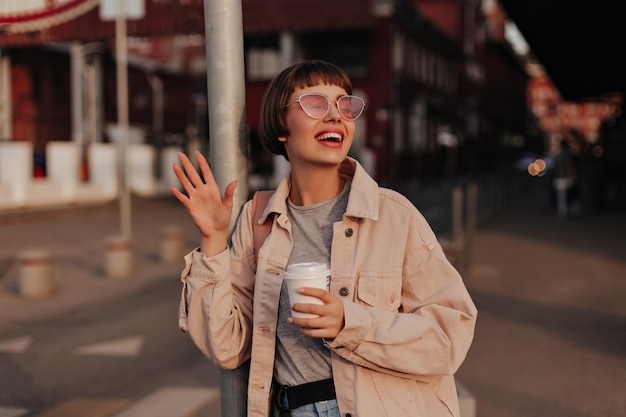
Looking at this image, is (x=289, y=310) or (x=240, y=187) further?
(x=240, y=187)

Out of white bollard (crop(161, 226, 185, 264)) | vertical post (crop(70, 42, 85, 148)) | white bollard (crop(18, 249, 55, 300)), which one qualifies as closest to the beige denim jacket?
white bollard (crop(18, 249, 55, 300))

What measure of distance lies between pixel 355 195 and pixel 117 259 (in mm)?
9168

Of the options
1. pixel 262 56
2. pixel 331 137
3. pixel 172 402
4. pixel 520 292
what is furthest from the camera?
A: pixel 262 56

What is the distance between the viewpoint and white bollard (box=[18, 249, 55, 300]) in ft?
31.4

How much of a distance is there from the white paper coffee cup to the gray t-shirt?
0.91 feet

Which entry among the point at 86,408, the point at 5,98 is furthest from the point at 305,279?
the point at 5,98

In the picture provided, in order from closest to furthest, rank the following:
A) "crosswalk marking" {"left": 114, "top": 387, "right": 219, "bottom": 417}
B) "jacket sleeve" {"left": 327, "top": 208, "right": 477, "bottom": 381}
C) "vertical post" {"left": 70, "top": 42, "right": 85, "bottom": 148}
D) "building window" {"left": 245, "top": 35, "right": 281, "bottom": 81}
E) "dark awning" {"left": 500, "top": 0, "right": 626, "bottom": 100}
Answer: "jacket sleeve" {"left": 327, "top": 208, "right": 477, "bottom": 381}
"crosswalk marking" {"left": 114, "top": 387, "right": 219, "bottom": 417}
"dark awning" {"left": 500, "top": 0, "right": 626, "bottom": 100}
"vertical post" {"left": 70, "top": 42, "right": 85, "bottom": 148}
"building window" {"left": 245, "top": 35, "right": 281, "bottom": 81}

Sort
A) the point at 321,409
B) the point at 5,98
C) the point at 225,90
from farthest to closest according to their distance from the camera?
the point at 5,98 < the point at 225,90 < the point at 321,409

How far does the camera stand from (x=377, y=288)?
2283 mm

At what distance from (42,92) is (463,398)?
3549 centimetres

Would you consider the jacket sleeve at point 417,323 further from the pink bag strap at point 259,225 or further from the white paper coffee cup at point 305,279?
the pink bag strap at point 259,225

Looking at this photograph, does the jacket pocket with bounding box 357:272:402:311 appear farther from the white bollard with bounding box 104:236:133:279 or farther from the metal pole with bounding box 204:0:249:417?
the white bollard with bounding box 104:236:133:279

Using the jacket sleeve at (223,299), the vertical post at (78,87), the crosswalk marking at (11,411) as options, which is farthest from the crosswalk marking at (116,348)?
the vertical post at (78,87)

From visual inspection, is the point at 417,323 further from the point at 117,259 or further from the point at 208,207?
the point at 117,259
